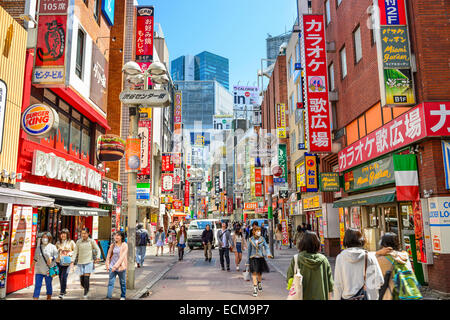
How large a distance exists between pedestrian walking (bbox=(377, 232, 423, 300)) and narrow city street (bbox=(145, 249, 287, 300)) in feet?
17.6

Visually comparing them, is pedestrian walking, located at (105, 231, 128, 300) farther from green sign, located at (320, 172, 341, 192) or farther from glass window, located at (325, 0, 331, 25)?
glass window, located at (325, 0, 331, 25)

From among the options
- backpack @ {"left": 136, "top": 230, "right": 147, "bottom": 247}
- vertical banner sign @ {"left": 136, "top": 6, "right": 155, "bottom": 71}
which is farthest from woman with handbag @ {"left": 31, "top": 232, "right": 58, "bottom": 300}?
vertical banner sign @ {"left": 136, "top": 6, "right": 155, "bottom": 71}

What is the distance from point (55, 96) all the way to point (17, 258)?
6458mm

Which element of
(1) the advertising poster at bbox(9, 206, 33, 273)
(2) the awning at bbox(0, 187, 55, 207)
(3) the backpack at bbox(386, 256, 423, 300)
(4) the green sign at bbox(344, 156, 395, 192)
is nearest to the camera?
Result: (3) the backpack at bbox(386, 256, 423, 300)

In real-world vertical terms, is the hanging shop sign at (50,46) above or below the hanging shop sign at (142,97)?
above

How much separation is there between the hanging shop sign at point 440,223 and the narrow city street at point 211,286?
441 centimetres

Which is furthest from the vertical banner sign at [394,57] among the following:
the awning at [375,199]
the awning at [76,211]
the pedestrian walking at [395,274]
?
the awning at [76,211]

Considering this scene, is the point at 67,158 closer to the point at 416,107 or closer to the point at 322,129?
the point at 322,129

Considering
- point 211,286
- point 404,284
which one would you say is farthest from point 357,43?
point 404,284

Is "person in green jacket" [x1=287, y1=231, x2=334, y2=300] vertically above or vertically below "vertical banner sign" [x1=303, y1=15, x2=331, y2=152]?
below

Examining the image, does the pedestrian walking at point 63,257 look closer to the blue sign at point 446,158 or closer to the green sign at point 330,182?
the blue sign at point 446,158

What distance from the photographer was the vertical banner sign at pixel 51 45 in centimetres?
1174

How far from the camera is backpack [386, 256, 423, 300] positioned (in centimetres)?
421
